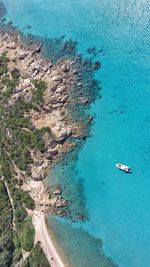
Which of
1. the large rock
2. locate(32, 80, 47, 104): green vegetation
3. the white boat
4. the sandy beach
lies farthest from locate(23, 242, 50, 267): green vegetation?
the large rock

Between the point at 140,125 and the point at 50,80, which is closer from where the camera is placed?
the point at 140,125

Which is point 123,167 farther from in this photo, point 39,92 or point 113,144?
point 39,92

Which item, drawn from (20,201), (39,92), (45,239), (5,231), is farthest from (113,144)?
(5,231)

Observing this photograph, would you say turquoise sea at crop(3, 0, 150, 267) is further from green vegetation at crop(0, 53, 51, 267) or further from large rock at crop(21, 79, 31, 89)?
large rock at crop(21, 79, 31, 89)

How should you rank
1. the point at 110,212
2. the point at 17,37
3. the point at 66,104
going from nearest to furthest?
the point at 110,212 < the point at 66,104 < the point at 17,37

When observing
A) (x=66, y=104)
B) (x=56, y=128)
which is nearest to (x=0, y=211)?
(x=56, y=128)

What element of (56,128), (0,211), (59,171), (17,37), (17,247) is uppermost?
(17,37)

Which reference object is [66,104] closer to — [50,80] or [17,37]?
[50,80]
